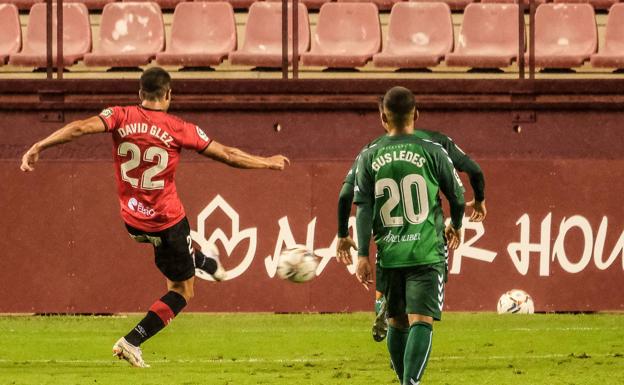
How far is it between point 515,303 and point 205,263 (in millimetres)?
4482

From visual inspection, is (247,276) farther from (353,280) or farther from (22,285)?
(22,285)

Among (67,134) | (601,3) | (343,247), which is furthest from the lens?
(601,3)

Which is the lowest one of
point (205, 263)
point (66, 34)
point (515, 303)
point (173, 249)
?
point (515, 303)

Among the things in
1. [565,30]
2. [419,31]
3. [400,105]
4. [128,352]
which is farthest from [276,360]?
[565,30]

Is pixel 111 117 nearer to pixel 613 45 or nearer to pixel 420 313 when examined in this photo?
pixel 420 313

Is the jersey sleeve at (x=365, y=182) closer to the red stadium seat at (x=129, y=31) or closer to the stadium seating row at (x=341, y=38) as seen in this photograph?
the stadium seating row at (x=341, y=38)

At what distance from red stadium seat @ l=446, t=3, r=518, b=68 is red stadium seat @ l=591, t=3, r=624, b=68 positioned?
0.92 meters

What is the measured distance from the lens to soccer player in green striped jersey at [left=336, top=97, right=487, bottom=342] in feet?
25.4

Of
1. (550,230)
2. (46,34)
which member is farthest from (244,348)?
(46,34)

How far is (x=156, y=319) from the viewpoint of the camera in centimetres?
914

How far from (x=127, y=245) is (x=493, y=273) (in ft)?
11.8

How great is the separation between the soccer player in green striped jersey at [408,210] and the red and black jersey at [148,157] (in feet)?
6.77

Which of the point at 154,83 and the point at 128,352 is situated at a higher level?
the point at 154,83

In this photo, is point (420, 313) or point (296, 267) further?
point (296, 267)
